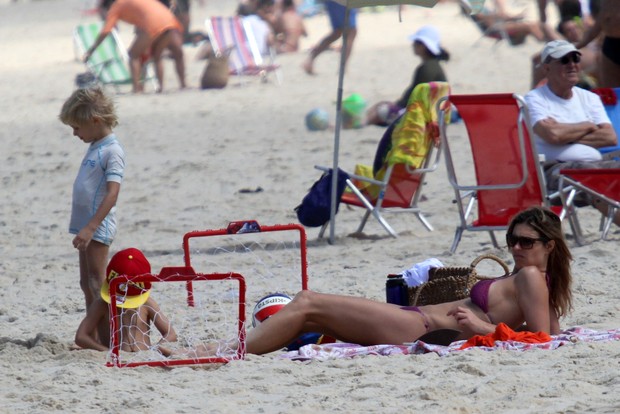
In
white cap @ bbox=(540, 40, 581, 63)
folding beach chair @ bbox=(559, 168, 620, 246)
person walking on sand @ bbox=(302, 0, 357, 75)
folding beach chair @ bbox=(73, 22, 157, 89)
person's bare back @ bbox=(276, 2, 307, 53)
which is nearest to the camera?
folding beach chair @ bbox=(559, 168, 620, 246)

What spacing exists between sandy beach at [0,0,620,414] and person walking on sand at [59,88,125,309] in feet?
1.23

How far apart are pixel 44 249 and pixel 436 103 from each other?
262cm

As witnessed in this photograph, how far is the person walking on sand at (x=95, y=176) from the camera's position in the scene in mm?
5344

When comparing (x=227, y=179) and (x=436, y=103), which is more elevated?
(x=436, y=103)

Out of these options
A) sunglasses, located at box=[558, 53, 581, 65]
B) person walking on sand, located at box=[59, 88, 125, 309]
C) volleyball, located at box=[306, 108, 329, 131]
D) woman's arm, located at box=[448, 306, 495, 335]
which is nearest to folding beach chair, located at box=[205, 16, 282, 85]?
volleyball, located at box=[306, 108, 329, 131]

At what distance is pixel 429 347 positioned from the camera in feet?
15.9

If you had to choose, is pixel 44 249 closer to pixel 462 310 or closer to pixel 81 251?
pixel 81 251

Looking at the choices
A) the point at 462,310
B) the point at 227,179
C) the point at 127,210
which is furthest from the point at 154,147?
the point at 462,310

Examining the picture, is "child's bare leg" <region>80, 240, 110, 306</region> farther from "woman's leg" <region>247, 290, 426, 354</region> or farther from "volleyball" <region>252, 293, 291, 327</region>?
"woman's leg" <region>247, 290, 426, 354</region>

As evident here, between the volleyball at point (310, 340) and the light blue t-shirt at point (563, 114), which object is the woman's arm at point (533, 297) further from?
the light blue t-shirt at point (563, 114)

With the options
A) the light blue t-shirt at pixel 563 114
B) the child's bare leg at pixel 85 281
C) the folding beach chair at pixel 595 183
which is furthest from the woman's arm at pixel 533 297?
the light blue t-shirt at pixel 563 114

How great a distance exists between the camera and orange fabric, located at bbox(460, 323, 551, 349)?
15.7ft

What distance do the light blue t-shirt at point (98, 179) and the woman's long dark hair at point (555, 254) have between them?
1680 millimetres

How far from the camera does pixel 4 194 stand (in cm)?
1003
